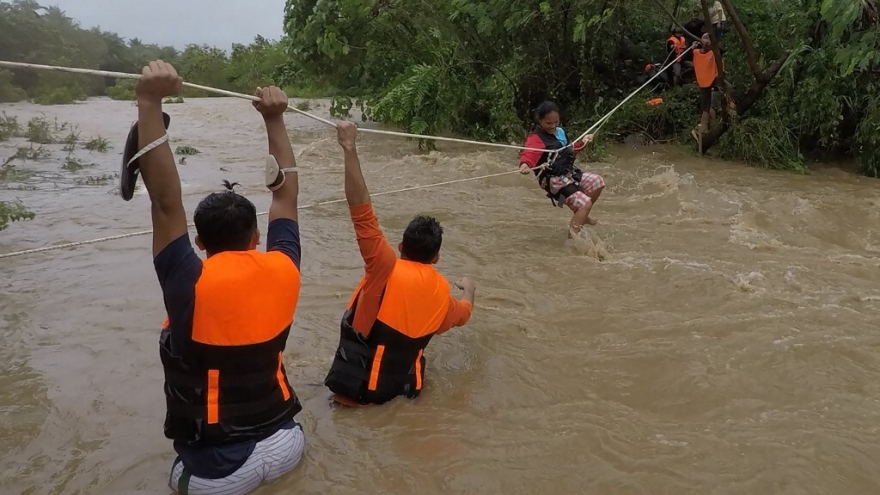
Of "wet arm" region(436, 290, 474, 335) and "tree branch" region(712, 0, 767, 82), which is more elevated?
"tree branch" region(712, 0, 767, 82)

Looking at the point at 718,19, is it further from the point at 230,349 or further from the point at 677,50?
the point at 230,349

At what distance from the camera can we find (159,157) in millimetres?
2219

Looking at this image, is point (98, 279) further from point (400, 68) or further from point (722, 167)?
point (400, 68)

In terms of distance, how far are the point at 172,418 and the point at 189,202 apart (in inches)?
228

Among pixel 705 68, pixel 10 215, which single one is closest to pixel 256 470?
pixel 10 215

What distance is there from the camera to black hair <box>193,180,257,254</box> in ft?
8.23

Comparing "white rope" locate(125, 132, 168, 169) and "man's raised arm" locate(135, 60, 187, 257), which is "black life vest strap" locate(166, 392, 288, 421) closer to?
"man's raised arm" locate(135, 60, 187, 257)

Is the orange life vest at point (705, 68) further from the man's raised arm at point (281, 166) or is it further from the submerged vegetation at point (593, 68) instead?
the man's raised arm at point (281, 166)

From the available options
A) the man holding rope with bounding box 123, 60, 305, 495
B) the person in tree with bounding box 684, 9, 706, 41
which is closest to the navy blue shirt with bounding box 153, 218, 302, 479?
the man holding rope with bounding box 123, 60, 305, 495

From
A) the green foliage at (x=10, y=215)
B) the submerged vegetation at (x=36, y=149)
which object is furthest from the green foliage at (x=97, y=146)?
the green foliage at (x=10, y=215)

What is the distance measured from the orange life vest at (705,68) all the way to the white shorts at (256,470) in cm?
794

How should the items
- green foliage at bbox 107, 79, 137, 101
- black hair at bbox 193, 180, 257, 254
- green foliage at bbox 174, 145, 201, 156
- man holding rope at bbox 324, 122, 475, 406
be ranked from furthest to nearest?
green foliage at bbox 107, 79, 137, 101
green foliage at bbox 174, 145, 201, 156
man holding rope at bbox 324, 122, 475, 406
black hair at bbox 193, 180, 257, 254

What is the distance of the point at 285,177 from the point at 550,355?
200 cm

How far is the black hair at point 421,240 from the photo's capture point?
11.3ft
